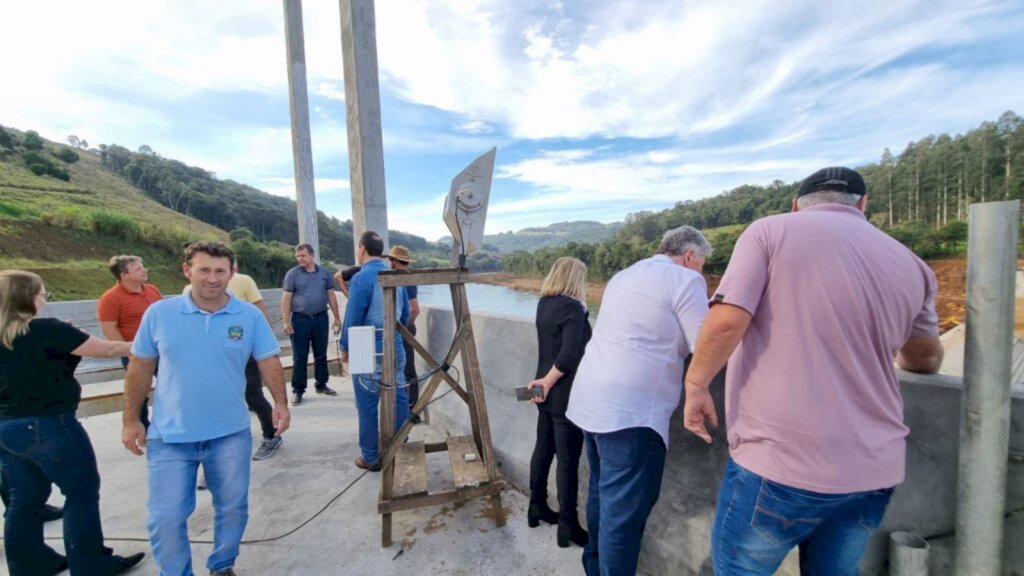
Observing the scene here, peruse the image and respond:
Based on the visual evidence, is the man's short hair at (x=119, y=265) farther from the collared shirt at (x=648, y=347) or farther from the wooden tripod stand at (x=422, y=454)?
the collared shirt at (x=648, y=347)

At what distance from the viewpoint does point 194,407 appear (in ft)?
7.10

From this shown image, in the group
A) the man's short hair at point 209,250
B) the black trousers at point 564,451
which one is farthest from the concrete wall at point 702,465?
the man's short hair at point 209,250

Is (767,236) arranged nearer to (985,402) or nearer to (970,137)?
(985,402)

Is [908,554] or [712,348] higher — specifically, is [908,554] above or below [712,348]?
below

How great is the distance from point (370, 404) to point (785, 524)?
3041mm

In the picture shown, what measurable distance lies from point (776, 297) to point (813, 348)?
0.60ft

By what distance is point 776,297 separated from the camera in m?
1.34

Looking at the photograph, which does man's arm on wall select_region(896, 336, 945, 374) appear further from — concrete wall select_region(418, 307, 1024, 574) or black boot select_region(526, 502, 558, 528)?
black boot select_region(526, 502, 558, 528)

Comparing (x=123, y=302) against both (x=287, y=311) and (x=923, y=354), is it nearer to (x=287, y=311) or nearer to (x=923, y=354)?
(x=287, y=311)

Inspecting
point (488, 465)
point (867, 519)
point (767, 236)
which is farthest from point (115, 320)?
point (867, 519)

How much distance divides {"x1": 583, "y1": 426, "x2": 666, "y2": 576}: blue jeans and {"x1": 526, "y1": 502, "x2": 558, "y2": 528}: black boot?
791mm

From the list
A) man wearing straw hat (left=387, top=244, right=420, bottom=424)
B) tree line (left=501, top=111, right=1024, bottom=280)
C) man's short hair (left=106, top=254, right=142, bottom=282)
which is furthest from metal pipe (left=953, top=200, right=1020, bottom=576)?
tree line (left=501, top=111, right=1024, bottom=280)

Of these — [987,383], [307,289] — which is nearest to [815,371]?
[987,383]

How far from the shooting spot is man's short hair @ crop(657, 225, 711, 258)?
2020 millimetres
